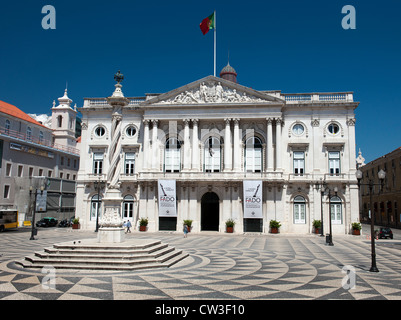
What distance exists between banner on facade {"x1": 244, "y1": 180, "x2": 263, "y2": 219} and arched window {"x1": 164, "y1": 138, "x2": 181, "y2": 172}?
8.63m

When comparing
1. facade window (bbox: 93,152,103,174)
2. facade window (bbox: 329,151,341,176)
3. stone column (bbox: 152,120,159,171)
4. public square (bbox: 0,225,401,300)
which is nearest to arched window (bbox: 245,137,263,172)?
facade window (bbox: 329,151,341,176)

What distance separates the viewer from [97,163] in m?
46.1

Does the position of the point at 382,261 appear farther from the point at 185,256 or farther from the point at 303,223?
the point at 303,223

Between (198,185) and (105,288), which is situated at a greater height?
(198,185)

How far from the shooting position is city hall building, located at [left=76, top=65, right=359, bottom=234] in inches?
1642

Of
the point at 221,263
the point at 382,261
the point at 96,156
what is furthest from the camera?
the point at 96,156

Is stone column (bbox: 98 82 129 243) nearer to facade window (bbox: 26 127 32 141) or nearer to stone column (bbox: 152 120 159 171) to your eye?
stone column (bbox: 152 120 159 171)

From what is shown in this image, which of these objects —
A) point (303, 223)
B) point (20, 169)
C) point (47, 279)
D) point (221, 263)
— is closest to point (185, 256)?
point (221, 263)

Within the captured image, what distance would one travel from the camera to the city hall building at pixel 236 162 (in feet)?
137

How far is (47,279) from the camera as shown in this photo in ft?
45.5

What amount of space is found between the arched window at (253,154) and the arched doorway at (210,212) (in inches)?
201

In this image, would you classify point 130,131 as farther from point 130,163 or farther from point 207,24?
point 207,24

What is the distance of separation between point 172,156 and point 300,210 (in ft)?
52.1
